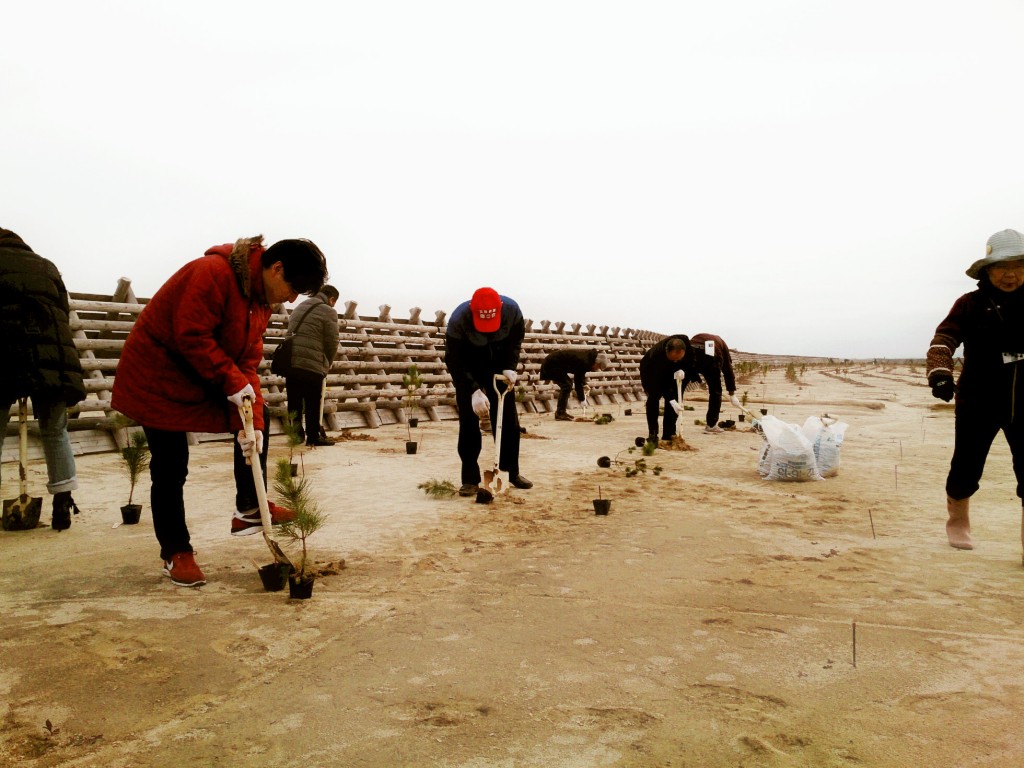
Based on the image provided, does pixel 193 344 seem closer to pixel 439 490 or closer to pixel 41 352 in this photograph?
pixel 41 352

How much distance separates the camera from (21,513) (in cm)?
409

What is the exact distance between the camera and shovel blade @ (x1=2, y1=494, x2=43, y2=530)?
13.4 ft

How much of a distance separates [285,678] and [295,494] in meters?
1.09

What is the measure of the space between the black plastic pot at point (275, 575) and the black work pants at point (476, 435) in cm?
217

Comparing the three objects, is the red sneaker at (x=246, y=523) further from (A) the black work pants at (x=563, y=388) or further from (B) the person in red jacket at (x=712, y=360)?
(A) the black work pants at (x=563, y=388)

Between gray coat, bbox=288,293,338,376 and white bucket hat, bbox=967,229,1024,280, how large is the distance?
637 centimetres

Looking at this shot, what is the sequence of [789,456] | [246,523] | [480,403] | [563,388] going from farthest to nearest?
[563,388]
[789,456]
[480,403]
[246,523]

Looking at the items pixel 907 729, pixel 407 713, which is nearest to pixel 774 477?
pixel 907 729

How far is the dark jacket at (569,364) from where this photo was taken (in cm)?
1231

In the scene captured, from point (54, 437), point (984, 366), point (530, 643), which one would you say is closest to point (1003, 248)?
point (984, 366)

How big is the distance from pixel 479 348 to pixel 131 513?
265 cm

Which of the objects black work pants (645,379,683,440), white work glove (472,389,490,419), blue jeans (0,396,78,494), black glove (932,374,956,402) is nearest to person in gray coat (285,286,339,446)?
white work glove (472,389,490,419)

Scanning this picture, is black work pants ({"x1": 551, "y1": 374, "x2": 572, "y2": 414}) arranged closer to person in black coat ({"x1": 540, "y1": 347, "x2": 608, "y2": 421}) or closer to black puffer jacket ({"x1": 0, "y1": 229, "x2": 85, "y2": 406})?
person in black coat ({"x1": 540, "y1": 347, "x2": 608, "y2": 421})

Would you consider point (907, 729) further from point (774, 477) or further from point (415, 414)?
point (415, 414)
